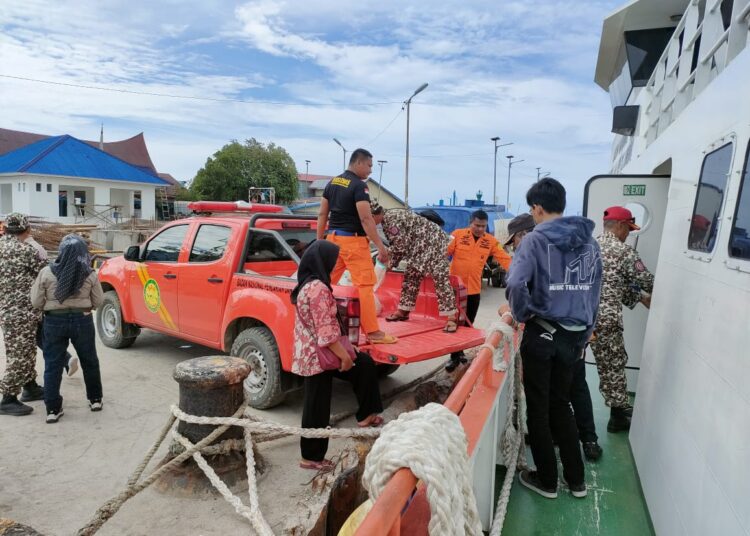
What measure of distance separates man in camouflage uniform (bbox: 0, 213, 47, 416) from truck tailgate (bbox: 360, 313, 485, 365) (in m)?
3.15

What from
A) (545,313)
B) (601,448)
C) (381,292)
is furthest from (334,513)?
(381,292)

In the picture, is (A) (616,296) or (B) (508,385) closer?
(B) (508,385)

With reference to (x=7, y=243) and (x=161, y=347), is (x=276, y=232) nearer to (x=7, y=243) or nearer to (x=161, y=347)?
(x=7, y=243)

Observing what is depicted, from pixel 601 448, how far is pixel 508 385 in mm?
1277

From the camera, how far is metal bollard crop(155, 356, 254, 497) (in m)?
3.57

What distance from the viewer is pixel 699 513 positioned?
2039 millimetres

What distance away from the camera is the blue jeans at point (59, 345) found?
4523mm

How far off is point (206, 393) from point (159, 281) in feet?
9.30

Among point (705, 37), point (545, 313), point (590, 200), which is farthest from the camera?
point (590, 200)

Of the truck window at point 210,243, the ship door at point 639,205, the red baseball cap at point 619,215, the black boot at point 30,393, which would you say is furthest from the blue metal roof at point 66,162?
the red baseball cap at point 619,215

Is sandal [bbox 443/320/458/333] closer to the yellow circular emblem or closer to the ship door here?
the ship door

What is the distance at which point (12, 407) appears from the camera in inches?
185

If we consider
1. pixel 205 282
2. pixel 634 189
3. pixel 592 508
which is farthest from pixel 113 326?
pixel 634 189

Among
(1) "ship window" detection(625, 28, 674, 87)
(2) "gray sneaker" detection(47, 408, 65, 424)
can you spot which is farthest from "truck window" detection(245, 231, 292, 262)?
(1) "ship window" detection(625, 28, 674, 87)
